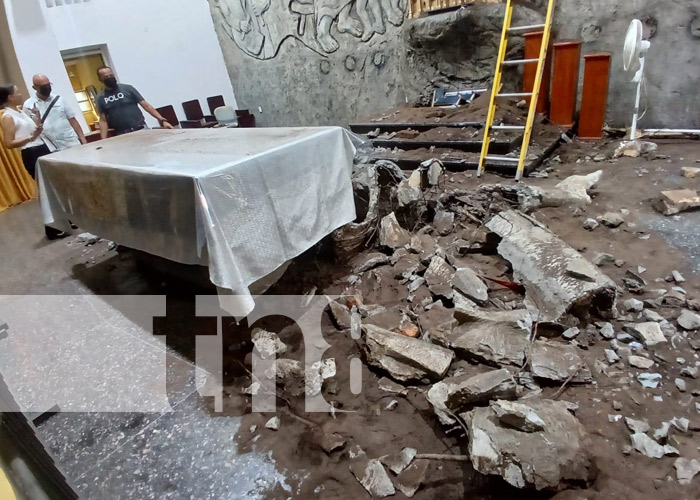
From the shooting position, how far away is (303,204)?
2375 millimetres

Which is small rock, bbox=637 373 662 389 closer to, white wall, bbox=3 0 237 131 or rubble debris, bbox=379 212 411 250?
rubble debris, bbox=379 212 411 250

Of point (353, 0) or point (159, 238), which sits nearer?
point (159, 238)

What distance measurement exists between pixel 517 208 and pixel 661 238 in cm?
87

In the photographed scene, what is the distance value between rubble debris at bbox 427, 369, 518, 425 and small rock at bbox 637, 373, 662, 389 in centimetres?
51

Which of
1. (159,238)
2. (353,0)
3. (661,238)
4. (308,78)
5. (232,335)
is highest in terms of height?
(353,0)

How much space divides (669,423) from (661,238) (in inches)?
54.2

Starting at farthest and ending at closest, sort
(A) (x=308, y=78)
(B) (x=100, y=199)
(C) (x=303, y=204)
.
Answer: (A) (x=308, y=78), (B) (x=100, y=199), (C) (x=303, y=204)

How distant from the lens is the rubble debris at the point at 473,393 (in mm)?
1579

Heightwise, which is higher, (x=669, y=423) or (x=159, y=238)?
(x=159, y=238)

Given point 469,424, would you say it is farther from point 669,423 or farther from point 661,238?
point 661,238

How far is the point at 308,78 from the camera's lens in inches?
277

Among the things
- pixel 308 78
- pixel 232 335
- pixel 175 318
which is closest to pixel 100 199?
pixel 175 318

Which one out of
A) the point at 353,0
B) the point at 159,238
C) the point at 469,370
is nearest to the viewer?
the point at 469,370

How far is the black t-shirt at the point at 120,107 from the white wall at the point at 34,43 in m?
1.84
